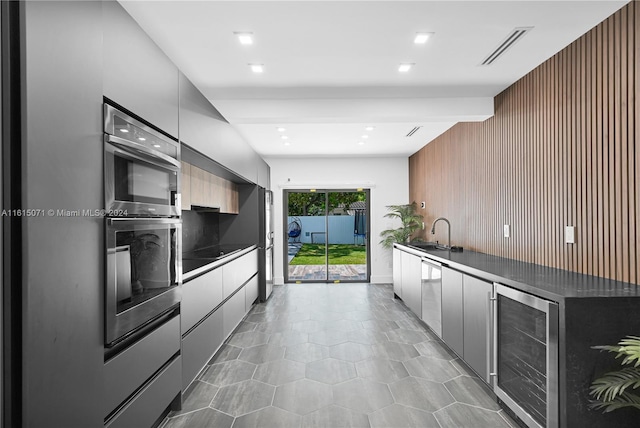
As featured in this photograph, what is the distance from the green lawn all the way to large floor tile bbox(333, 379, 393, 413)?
4.29 meters

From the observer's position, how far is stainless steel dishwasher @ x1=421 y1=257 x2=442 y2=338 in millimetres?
3523

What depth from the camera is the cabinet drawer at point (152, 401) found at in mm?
1737

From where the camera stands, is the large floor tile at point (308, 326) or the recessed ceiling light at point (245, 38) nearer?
the recessed ceiling light at point (245, 38)

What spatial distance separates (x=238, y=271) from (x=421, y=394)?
233cm

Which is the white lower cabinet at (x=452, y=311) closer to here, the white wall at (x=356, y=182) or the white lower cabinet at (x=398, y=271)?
the white lower cabinet at (x=398, y=271)

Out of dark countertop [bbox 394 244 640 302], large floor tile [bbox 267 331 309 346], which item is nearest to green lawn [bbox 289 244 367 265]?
large floor tile [bbox 267 331 309 346]

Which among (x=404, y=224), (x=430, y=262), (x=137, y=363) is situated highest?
(x=404, y=224)

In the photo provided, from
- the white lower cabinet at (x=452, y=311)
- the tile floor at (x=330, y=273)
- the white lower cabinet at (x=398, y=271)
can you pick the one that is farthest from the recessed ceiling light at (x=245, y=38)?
the tile floor at (x=330, y=273)

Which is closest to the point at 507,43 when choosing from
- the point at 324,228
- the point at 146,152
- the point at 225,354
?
→ the point at 146,152

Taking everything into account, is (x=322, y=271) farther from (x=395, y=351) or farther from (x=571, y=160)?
(x=571, y=160)

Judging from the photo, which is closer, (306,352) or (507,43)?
(507,43)

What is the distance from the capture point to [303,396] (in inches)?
100

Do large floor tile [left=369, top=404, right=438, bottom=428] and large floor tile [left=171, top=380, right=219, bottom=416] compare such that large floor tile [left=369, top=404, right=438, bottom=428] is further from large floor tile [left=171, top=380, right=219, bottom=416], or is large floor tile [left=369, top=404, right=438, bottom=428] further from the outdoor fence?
the outdoor fence

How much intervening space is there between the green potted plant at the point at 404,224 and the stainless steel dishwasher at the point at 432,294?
1928mm
